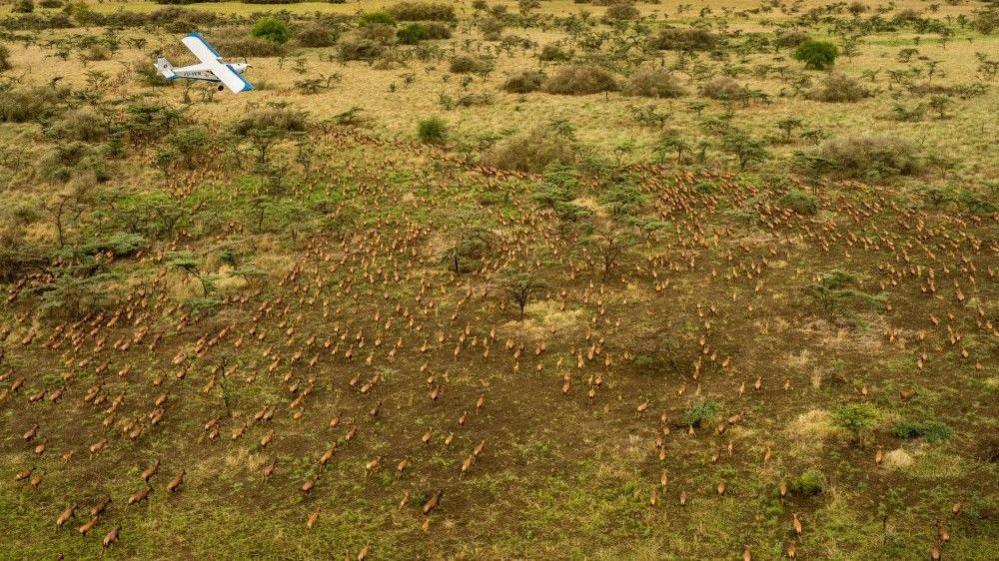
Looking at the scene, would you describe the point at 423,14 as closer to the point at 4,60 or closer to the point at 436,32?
the point at 436,32

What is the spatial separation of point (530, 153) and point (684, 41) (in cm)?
3023

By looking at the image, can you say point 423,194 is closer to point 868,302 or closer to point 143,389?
point 143,389

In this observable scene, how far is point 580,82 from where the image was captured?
4088 centimetres

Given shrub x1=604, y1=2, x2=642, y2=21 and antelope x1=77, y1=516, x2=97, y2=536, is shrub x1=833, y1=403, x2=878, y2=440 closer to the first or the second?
antelope x1=77, y1=516, x2=97, y2=536

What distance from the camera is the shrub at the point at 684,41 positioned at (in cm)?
5350

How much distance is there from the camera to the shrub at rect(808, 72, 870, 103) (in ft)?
121

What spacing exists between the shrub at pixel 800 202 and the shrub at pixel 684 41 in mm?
32020

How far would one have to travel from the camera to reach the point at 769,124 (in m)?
33.2

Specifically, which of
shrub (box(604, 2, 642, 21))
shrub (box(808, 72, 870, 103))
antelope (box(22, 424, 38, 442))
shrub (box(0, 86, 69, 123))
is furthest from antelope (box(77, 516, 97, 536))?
shrub (box(604, 2, 642, 21))

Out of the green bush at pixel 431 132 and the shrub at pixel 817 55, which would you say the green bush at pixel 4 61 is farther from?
the shrub at pixel 817 55

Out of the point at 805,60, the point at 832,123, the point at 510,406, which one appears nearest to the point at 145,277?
the point at 510,406

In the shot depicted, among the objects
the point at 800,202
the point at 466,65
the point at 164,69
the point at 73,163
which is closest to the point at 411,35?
the point at 466,65

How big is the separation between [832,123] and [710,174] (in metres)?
9.37

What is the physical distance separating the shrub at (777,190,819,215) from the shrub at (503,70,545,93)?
2053 cm
